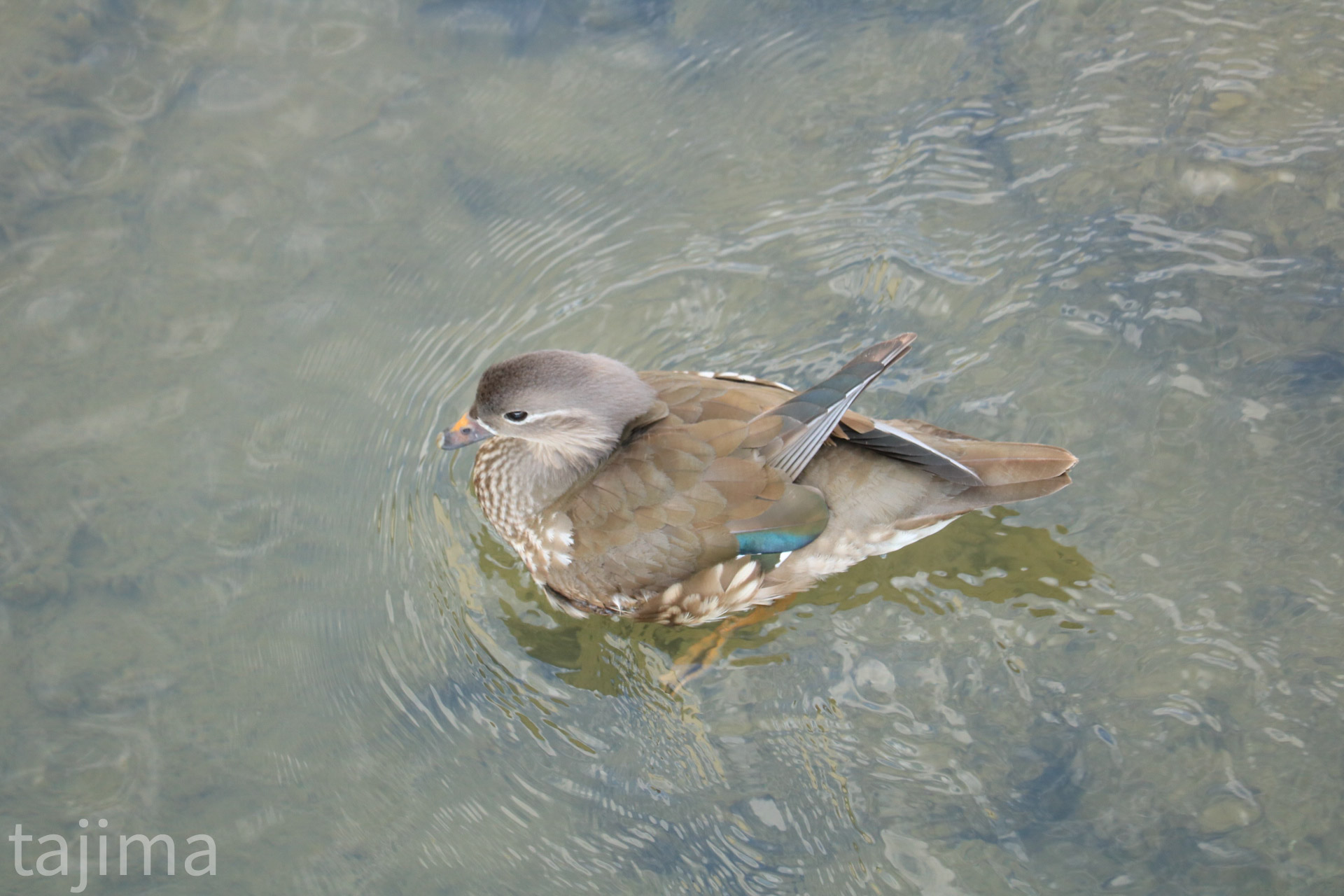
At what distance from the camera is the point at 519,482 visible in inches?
143

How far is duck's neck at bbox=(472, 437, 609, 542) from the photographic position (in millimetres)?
3586

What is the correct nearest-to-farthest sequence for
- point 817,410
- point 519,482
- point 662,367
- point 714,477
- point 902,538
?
point 817,410 → point 714,477 → point 902,538 → point 519,482 → point 662,367

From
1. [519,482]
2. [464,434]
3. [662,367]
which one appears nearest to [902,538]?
[662,367]

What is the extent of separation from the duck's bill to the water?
0.56 meters

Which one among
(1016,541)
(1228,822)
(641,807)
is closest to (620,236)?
(1016,541)

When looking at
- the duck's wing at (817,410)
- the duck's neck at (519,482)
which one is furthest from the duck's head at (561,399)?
the duck's wing at (817,410)

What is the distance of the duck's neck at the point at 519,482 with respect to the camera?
3.59 m

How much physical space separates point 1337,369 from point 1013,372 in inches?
44.8

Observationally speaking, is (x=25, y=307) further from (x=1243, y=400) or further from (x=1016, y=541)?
(x=1243, y=400)

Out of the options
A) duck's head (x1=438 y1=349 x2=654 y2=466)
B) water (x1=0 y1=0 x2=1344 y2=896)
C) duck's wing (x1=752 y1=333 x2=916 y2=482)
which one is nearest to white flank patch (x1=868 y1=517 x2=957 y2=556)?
water (x1=0 y1=0 x2=1344 y2=896)

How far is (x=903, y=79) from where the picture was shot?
4.49m

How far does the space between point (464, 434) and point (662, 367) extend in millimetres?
967

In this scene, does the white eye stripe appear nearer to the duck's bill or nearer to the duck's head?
the duck's head

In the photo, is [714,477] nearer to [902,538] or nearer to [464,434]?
[902,538]
